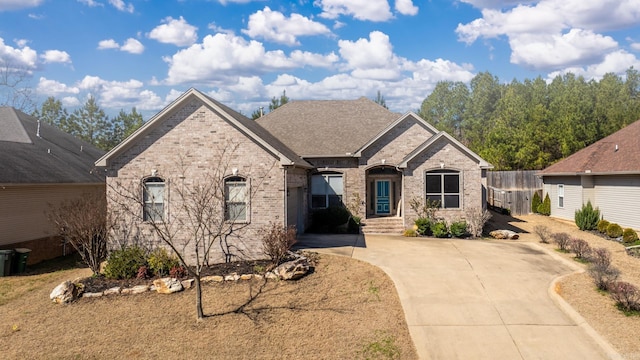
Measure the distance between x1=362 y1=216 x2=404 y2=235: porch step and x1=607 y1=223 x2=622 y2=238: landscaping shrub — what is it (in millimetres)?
9607

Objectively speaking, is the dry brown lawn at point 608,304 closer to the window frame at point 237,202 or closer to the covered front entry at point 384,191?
the covered front entry at point 384,191

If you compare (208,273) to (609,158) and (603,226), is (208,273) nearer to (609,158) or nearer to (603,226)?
(603,226)

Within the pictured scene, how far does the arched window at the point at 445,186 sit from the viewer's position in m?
20.3

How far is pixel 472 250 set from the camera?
53.6 ft

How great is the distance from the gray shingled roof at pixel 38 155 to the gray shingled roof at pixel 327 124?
34.1 feet

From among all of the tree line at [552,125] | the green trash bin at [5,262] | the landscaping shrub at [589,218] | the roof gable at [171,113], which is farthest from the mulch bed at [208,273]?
the tree line at [552,125]

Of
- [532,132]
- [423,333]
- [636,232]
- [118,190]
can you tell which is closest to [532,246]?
[636,232]

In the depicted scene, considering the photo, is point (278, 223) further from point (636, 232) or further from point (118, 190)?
point (636, 232)

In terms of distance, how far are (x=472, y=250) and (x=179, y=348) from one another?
1169cm

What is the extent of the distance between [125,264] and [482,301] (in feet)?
36.6

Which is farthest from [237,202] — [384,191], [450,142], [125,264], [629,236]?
[629,236]

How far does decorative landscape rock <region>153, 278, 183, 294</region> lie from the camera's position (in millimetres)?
12398

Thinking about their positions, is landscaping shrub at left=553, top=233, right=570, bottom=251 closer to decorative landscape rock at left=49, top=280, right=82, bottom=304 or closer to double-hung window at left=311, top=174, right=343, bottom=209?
double-hung window at left=311, top=174, right=343, bottom=209

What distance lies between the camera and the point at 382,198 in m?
23.6
